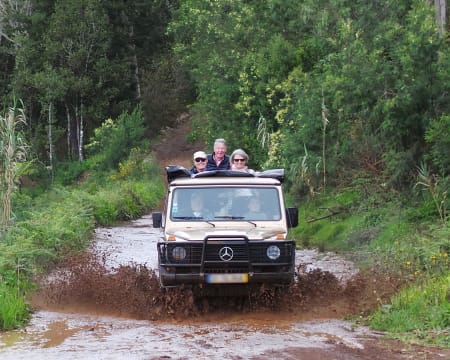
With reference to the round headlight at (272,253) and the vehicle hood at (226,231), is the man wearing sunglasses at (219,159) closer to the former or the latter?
the vehicle hood at (226,231)

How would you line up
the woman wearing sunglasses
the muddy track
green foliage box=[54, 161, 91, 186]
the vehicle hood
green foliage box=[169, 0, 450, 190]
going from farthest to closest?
green foliage box=[54, 161, 91, 186] → green foliage box=[169, 0, 450, 190] → the woman wearing sunglasses → the vehicle hood → the muddy track

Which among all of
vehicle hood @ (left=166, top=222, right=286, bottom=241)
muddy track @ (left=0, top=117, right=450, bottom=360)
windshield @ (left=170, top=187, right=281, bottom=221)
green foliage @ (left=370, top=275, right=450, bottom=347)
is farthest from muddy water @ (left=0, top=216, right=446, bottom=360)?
windshield @ (left=170, top=187, right=281, bottom=221)

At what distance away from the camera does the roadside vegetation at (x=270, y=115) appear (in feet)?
50.9

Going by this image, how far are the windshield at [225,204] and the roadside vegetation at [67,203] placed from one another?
266 cm

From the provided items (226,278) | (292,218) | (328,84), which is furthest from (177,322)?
(328,84)

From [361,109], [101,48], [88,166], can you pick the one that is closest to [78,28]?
[101,48]

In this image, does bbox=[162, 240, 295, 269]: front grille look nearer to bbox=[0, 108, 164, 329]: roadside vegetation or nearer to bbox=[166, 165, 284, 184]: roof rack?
bbox=[166, 165, 284, 184]: roof rack

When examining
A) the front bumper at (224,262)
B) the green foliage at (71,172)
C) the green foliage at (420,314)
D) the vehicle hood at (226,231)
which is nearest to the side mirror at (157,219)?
the vehicle hood at (226,231)

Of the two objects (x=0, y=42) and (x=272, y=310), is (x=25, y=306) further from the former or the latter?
(x=0, y=42)

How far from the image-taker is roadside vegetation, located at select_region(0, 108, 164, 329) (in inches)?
547

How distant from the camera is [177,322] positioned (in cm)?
1167

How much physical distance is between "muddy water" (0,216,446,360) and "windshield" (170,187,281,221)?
1113mm

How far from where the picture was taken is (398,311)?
435 inches

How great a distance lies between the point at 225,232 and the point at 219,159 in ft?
9.17
